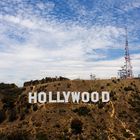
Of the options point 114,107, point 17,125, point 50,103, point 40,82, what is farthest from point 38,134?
point 40,82

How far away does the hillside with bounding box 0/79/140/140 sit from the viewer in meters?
91.6

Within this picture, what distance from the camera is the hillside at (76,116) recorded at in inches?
3605

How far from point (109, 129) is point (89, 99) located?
1447 cm

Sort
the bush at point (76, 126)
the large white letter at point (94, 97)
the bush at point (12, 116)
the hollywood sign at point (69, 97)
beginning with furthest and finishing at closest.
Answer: the hollywood sign at point (69, 97) → the large white letter at point (94, 97) → the bush at point (12, 116) → the bush at point (76, 126)

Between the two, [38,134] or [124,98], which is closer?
[38,134]

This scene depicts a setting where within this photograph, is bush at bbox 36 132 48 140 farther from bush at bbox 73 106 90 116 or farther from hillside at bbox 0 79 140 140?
bush at bbox 73 106 90 116

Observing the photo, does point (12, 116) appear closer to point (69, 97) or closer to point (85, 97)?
point (69, 97)

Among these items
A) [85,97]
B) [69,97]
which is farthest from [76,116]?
[69,97]

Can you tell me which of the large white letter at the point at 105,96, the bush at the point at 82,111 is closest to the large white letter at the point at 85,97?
the bush at the point at 82,111

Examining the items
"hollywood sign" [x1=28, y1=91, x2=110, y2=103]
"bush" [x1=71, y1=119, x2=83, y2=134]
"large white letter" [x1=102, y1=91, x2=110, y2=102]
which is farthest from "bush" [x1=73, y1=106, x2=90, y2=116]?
"large white letter" [x1=102, y1=91, x2=110, y2=102]

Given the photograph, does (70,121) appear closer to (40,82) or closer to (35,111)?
(35,111)

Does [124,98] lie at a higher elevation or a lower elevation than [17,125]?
higher

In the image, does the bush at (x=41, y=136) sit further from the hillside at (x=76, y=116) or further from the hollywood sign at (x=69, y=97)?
the hollywood sign at (x=69, y=97)

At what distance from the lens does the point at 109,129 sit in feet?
309
